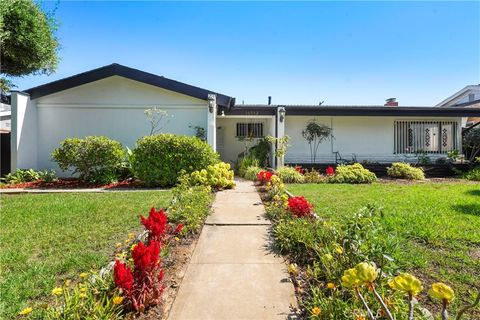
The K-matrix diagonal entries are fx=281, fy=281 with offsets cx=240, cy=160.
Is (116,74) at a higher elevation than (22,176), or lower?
higher

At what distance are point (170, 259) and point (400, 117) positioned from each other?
15025 millimetres

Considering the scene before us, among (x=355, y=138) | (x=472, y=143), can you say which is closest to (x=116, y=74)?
(x=355, y=138)

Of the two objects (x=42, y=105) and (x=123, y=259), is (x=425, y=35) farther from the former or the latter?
(x=42, y=105)

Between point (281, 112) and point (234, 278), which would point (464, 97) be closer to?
point (281, 112)

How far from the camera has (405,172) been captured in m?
12.0

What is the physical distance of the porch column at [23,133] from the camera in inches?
418

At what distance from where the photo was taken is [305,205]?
4.75 meters

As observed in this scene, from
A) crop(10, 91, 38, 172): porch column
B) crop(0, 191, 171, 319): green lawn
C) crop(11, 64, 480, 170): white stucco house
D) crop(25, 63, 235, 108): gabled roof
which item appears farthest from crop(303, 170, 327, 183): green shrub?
crop(10, 91, 38, 172): porch column

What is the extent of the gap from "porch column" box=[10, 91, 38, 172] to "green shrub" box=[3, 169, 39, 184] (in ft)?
0.97

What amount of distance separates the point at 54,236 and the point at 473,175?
15.2 metres

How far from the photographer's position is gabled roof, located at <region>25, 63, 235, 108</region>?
37.2ft


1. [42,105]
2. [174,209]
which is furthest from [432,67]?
[42,105]

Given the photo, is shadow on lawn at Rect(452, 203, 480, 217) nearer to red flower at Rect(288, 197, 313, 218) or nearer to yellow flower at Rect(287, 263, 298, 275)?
red flower at Rect(288, 197, 313, 218)

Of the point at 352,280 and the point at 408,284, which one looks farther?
the point at 352,280
